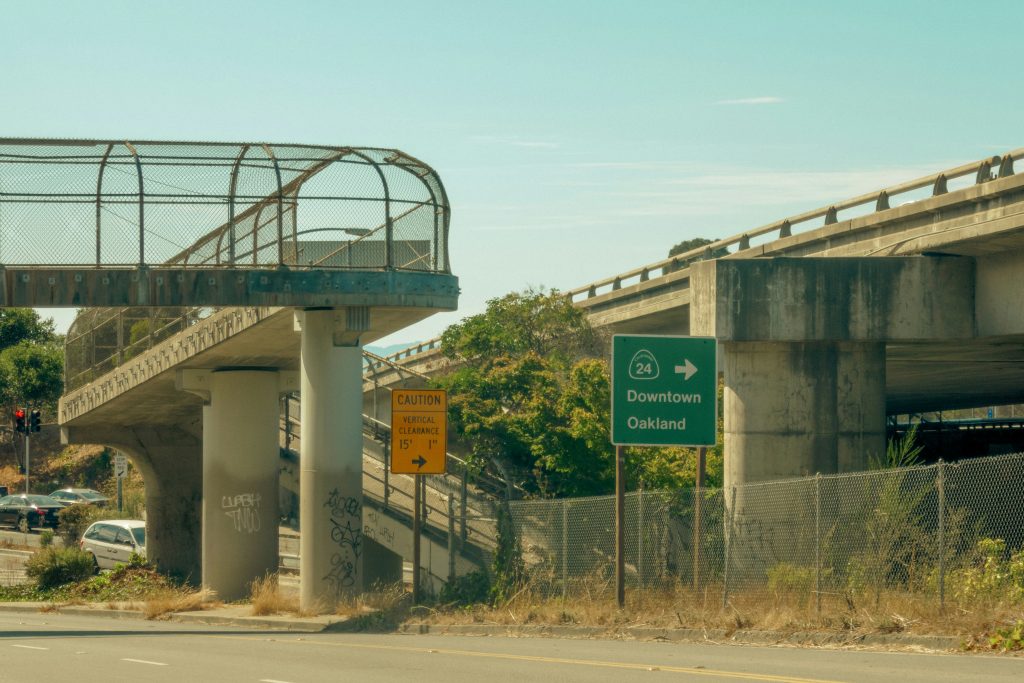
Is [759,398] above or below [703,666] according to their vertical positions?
above

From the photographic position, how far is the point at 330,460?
2405 centimetres

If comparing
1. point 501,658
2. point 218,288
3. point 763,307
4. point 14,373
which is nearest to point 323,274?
point 218,288

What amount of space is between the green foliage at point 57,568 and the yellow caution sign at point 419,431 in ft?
47.6

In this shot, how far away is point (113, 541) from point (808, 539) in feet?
79.4

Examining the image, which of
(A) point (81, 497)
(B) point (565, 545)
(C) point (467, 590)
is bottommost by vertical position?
(A) point (81, 497)

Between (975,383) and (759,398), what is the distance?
715 inches

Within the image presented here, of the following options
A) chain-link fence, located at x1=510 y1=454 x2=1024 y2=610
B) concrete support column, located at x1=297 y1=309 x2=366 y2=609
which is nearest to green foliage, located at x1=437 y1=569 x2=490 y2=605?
chain-link fence, located at x1=510 y1=454 x2=1024 y2=610

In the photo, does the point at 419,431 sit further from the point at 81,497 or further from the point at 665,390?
the point at 81,497

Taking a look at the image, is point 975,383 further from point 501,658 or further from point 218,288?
point 501,658

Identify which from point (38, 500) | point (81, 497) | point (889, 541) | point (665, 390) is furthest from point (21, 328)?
point (889, 541)

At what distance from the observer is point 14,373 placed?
72688 millimetres

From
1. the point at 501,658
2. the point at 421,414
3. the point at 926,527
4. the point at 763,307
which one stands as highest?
the point at 763,307

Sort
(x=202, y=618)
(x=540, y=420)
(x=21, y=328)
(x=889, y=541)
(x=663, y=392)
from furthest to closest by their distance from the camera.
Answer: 1. (x=21, y=328)
2. (x=540, y=420)
3. (x=202, y=618)
4. (x=663, y=392)
5. (x=889, y=541)

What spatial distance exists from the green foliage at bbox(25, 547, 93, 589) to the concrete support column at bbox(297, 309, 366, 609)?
12.0 m
